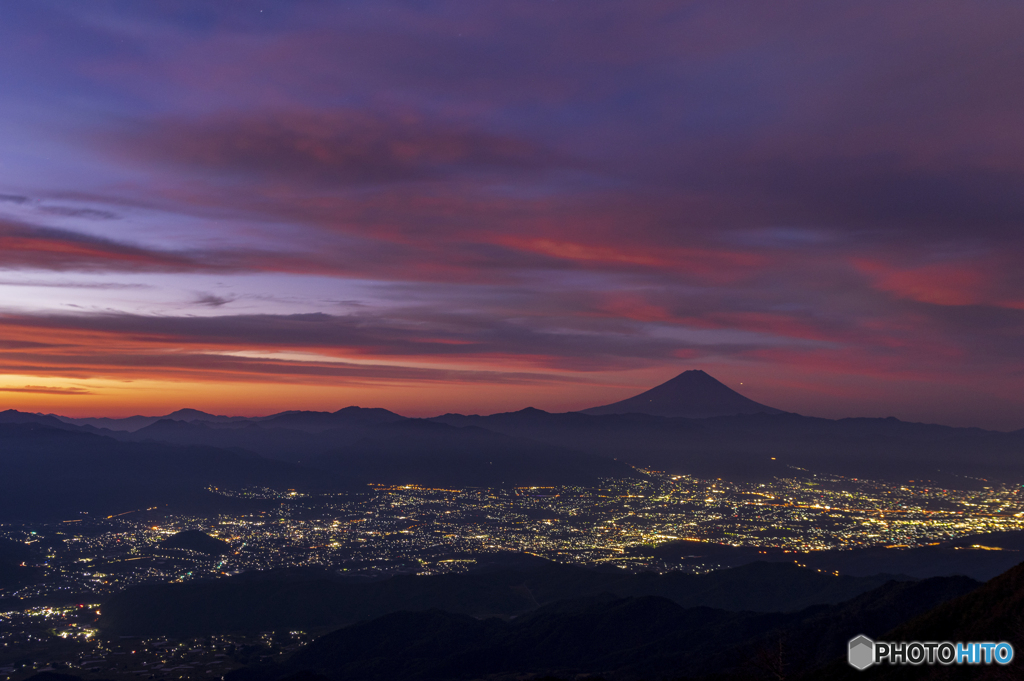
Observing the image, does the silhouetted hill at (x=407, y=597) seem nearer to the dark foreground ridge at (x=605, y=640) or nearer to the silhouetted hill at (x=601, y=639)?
the silhouetted hill at (x=601, y=639)

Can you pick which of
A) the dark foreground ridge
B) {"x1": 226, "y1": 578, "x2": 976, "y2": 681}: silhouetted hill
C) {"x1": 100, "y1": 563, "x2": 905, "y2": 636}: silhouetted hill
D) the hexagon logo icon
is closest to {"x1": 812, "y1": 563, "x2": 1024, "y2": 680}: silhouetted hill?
the hexagon logo icon

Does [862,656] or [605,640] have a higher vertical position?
[862,656]

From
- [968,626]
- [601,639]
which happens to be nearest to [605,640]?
[601,639]

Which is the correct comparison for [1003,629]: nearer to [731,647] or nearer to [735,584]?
[731,647]

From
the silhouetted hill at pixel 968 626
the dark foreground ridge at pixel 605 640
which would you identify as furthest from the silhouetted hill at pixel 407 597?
the silhouetted hill at pixel 968 626

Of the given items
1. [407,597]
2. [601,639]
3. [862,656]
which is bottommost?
[407,597]

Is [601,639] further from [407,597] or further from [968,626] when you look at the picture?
[968,626]

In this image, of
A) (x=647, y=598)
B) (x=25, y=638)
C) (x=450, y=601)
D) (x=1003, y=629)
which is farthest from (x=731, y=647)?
(x=25, y=638)
